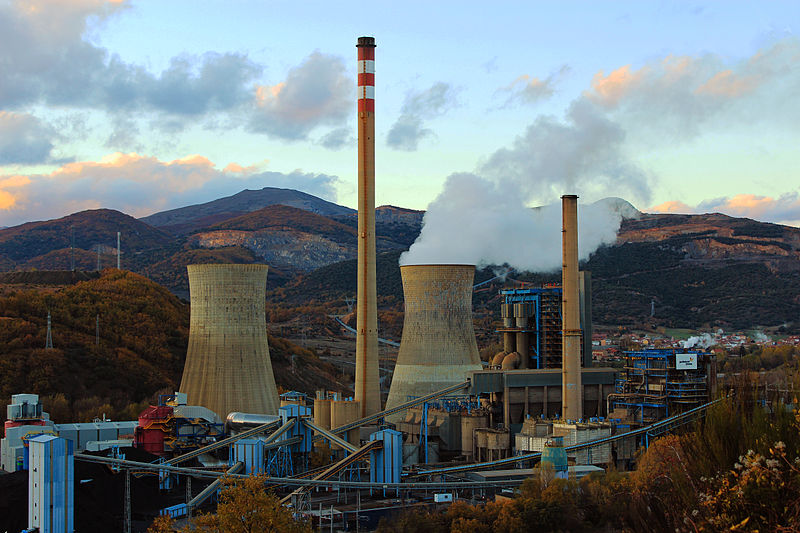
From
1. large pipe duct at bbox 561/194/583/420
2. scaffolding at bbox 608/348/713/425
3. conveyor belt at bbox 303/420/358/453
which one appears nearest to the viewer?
conveyor belt at bbox 303/420/358/453

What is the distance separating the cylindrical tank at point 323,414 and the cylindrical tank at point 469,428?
5187 mm

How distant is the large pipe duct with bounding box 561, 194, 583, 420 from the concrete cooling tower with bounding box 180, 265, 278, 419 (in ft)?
36.9

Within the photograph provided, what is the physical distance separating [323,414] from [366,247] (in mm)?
6682

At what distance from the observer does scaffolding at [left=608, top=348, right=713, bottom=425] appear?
34.3 metres

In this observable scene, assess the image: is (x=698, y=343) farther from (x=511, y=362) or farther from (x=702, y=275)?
(x=702, y=275)

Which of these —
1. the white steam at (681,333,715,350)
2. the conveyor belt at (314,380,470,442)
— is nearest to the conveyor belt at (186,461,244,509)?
the conveyor belt at (314,380,470,442)

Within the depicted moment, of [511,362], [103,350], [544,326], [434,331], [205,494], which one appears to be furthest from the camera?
[103,350]

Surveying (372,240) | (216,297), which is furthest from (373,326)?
(216,297)

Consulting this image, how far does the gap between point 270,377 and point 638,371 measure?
1382cm

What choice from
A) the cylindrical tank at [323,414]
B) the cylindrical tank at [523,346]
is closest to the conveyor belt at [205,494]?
the cylindrical tank at [323,414]

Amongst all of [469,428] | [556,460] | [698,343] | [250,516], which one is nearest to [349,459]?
[556,460]

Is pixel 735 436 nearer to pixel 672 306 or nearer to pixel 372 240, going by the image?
pixel 372 240

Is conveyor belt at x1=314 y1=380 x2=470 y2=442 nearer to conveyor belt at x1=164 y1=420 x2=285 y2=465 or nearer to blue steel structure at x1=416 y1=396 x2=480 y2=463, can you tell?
blue steel structure at x1=416 y1=396 x2=480 y2=463

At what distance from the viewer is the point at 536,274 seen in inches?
3661
